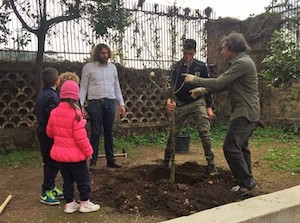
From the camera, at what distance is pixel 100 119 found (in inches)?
210

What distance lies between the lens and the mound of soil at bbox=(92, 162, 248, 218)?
3.70m

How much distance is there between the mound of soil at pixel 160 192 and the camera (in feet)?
12.1

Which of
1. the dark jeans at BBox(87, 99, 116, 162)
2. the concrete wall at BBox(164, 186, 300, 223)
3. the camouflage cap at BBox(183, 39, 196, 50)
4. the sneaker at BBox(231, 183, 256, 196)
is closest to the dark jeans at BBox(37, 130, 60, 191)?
the dark jeans at BBox(87, 99, 116, 162)

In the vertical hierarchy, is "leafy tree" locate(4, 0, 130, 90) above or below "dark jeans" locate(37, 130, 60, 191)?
above

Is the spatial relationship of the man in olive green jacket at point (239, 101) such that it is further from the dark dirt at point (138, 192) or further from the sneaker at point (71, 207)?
the sneaker at point (71, 207)

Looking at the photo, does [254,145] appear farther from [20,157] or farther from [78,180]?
[78,180]

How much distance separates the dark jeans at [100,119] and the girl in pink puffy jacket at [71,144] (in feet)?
5.03

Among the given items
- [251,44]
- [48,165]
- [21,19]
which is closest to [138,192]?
[48,165]

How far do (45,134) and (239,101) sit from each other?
219 centimetres

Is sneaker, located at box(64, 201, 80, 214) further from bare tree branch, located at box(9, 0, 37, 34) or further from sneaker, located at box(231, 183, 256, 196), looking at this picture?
bare tree branch, located at box(9, 0, 37, 34)

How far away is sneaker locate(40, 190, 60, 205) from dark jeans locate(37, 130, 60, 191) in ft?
0.17

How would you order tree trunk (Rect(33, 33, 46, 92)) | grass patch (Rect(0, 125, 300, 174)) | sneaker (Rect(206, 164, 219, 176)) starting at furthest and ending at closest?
tree trunk (Rect(33, 33, 46, 92)), grass patch (Rect(0, 125, 300, 174)), sneaker (Rect(206, 164, 219, 176))

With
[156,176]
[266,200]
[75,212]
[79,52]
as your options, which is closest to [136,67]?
[79,52]

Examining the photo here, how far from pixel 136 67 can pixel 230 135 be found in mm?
4970
